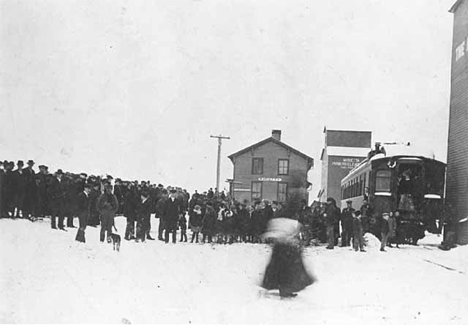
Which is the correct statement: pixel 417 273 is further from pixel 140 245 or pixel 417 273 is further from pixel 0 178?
pixel 0 178

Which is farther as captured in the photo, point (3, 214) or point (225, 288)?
Answer: point (3, 214)

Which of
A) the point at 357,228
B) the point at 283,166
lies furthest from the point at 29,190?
the point at 283,166

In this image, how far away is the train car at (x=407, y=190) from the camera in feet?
63.1

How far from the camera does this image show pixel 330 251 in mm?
16656

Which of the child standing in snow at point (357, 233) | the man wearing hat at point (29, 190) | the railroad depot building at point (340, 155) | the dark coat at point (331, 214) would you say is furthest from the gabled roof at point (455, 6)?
the railroad depot building at point (340, 155)

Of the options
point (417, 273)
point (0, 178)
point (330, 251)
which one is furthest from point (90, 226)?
point (417, 273)

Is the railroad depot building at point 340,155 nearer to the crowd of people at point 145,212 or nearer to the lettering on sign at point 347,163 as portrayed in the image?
the lettering on sign at point 347,163

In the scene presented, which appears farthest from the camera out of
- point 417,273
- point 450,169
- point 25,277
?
point 450,169

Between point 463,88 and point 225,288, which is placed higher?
point 463,88

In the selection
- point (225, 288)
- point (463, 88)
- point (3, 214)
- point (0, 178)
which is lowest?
point (225, 288)

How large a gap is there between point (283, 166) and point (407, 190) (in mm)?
24836

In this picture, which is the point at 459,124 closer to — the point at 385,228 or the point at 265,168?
the point at 385,228

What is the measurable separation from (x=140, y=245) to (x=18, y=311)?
765 cm

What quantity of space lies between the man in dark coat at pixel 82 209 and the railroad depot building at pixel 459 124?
39.8ft
